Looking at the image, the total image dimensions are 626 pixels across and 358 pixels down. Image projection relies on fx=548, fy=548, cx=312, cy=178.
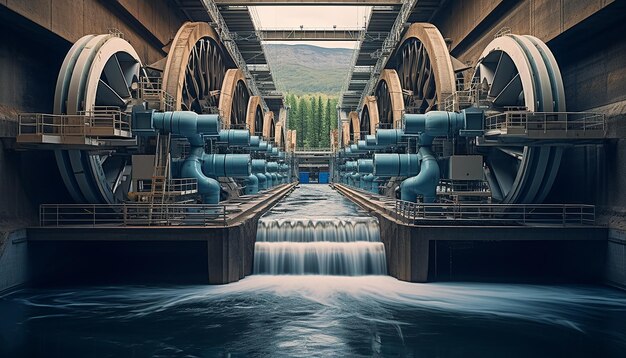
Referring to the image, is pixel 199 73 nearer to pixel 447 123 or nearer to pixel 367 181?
pixel 447 123

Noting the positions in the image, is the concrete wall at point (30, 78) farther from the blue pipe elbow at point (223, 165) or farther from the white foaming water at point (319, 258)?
the white foaming water at point (319, 258)

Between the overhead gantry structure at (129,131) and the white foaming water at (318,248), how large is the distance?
4295 millimetres

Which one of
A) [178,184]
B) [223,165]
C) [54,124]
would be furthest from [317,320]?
[223,165]

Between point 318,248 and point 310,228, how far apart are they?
4.88 feet

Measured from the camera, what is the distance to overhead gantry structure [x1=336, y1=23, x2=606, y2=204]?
20.8 m

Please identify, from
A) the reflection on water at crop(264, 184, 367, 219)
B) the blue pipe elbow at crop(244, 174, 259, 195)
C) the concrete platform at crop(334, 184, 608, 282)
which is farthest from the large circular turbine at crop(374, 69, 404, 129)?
the concrete platform at crop(334, 184, 608, 282)

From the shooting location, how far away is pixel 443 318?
16.1 meters

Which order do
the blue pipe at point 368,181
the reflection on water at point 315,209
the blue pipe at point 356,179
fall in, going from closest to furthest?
the reflection on water at point 315,209, the blue pipe at point 368,181, the blue pipe at point 356,179

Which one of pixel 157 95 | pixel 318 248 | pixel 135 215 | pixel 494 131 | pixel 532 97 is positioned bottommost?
pixel 318 248

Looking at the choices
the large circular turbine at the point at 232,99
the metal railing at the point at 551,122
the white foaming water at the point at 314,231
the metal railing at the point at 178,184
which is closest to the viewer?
the metal railing at the point at 551,122

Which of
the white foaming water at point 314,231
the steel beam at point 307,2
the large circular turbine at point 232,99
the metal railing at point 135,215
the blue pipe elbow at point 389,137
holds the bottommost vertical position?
the white foaming water at point 314,231

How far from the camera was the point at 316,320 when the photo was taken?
52.6ft

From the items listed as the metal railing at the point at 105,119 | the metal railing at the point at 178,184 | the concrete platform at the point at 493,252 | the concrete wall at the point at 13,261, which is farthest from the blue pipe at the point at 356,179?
the concrete wall at the point at 13,261

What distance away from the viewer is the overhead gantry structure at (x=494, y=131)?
2081 cm
